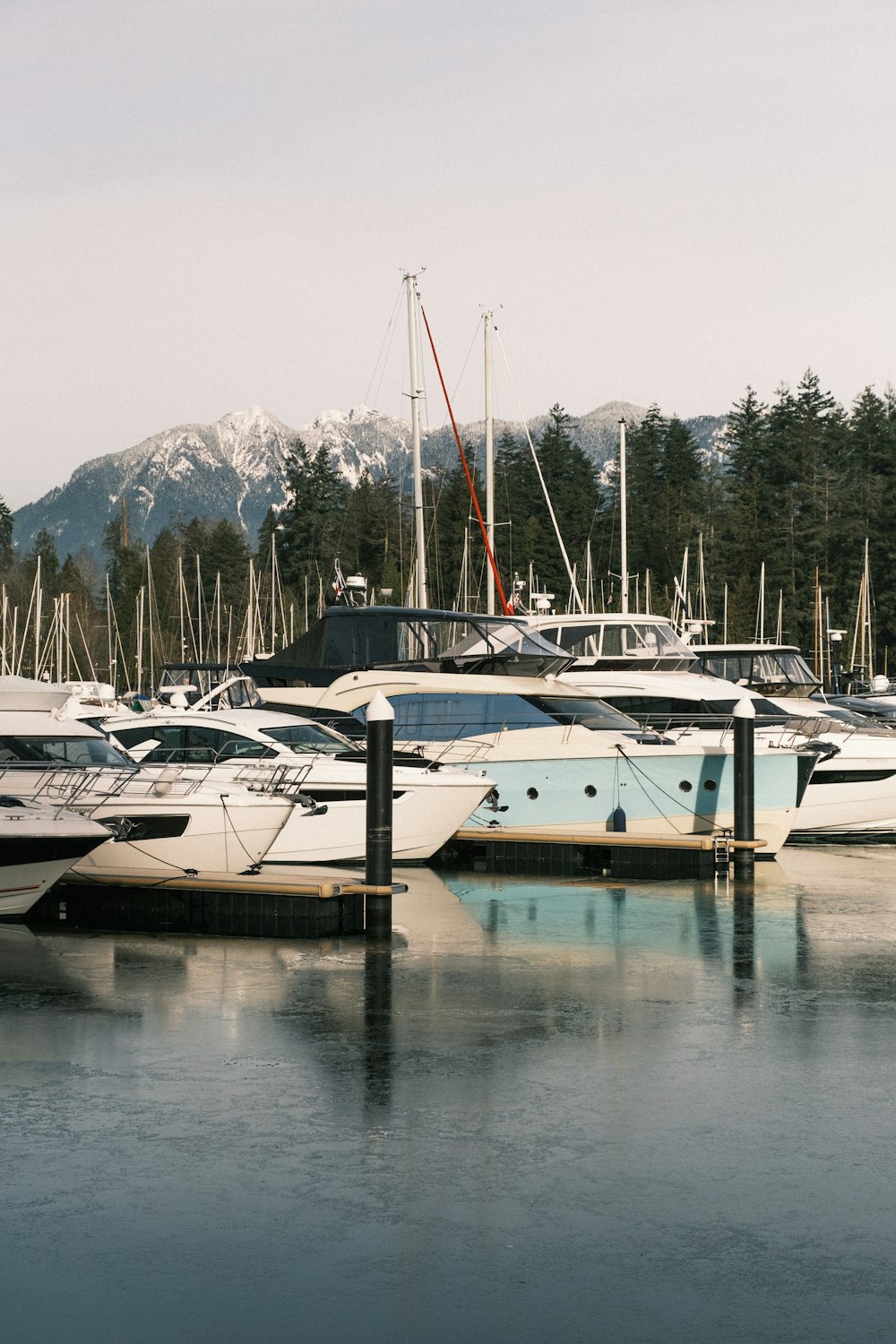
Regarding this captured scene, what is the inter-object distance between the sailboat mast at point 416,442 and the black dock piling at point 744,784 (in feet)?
41.5

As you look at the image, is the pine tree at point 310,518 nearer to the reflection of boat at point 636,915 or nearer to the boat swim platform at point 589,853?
the boat swim platform at point 589,853

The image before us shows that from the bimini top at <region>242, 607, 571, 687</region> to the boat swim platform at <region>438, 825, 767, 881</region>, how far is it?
3315 millimetres

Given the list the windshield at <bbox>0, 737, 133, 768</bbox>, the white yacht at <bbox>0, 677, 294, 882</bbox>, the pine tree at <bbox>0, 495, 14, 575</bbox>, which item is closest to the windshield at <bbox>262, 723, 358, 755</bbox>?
the windshield at <bbox>0, 737, 133, 768</bbox>

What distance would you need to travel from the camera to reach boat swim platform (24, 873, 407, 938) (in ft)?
50.7

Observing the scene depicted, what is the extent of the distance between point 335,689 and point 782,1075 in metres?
14.3

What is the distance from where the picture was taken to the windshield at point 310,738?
20641 mm

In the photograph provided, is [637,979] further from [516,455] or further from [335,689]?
[516,455]

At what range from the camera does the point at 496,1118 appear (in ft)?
28.9

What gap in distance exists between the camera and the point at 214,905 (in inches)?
631

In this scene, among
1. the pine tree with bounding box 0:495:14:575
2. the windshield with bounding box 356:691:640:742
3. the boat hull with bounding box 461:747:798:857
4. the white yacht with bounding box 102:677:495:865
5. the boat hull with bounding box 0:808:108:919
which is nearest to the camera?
the boat hull with bounding box 0:808:108:919

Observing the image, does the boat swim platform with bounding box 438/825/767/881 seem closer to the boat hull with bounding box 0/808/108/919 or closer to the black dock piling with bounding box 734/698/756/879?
the black dock piling with bounding box 734/698/756/879

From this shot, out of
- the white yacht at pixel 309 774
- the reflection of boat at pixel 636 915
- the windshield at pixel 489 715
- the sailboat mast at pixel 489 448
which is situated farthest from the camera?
the sailboat mast at pixel 489 448

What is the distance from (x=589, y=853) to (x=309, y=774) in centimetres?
447

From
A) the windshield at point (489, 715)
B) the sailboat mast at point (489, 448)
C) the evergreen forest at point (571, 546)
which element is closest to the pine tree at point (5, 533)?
the evergreen forest at point (571, 546)
